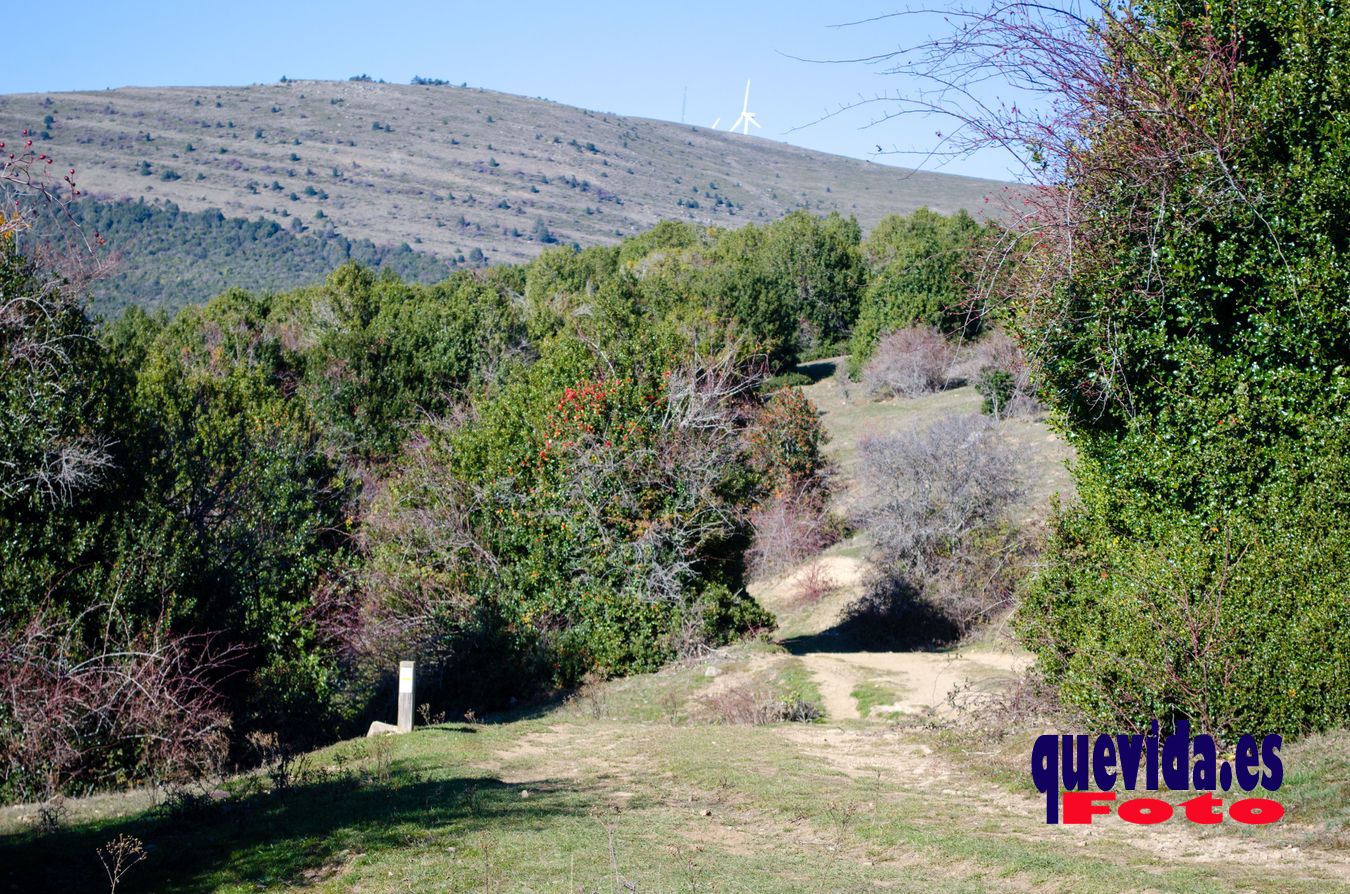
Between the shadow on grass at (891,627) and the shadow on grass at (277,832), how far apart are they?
14.3 metres

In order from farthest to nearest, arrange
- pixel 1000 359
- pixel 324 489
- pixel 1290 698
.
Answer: pixel 1000 359
pixel 324 489
pixel 1290 698

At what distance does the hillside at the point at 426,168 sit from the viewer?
126812 millimetres

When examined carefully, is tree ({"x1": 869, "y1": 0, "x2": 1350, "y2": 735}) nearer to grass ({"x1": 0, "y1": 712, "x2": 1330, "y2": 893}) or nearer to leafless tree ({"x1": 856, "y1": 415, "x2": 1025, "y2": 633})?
grass ({"x1": 0, "y1": 712, "x2": 1330, "y2": 893})

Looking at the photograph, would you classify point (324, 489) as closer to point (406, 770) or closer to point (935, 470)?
point (406, 770)

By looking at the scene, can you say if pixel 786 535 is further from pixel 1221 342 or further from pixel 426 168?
pixel 426 168

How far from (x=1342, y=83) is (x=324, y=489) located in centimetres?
1780

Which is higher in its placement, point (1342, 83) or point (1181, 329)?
point (1342, 83)

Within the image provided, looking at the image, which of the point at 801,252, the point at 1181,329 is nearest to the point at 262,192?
the point at 801,252

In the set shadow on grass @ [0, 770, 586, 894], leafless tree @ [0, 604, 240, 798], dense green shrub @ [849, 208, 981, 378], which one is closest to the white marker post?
leafless tree @ [0, 604, 240, 798]

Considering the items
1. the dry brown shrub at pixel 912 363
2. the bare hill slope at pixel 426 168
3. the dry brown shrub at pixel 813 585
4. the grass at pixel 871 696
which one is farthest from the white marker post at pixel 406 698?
the bare hill slope at pixel 426 168

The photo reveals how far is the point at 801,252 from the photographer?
6606cm

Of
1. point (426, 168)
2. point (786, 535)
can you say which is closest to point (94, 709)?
point (786, 535)

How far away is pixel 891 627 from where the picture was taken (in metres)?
24.9

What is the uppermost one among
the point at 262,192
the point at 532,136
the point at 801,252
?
the point at 532,136
